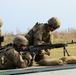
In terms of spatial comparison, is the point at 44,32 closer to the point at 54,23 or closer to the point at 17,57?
the point at 54,23

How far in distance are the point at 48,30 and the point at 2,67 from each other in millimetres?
2605

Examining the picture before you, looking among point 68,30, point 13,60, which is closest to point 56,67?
point 13,60

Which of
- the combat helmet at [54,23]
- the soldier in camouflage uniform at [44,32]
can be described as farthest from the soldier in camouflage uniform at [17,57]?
the combat helmet at [54,23]

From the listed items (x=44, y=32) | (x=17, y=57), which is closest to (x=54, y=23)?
(x=44, y=32)

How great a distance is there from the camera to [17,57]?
984 centimetres

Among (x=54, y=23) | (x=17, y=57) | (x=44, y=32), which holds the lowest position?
(x=17, y=57)

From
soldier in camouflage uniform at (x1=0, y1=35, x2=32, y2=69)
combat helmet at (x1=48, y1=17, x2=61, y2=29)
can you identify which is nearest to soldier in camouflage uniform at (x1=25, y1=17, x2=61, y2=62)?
combat helmet at (x1=48, y1=17, x2=61, y2=29)

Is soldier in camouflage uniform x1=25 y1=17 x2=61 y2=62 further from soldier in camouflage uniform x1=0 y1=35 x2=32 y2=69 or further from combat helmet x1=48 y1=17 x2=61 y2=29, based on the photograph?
soldier in camouflage uniform x1=0 y1=35 x2=32 y2=69

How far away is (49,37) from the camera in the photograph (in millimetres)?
12312

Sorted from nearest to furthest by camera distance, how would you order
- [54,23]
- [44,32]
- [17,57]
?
[17,57] → [54,23] → [44,32]

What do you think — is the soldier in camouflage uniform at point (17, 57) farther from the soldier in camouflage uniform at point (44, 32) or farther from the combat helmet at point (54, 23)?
the combat helmet at point (54, 23)

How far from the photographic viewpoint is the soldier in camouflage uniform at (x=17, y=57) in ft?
32.3

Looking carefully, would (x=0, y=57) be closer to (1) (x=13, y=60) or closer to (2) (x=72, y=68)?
(1) (x=13, y=60)

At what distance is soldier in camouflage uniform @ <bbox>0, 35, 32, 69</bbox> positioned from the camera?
9844 millimetres
